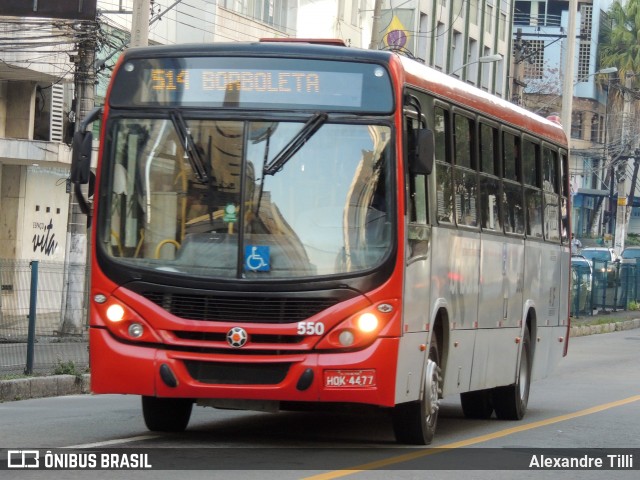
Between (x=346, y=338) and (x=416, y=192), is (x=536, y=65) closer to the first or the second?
(x=416, y=192)

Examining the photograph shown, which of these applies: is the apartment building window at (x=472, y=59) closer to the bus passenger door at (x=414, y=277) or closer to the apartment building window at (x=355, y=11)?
the apartment building window at (x=355, y=11)

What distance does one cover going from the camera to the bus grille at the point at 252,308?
10352 mm

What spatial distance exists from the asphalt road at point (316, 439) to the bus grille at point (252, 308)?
36.5 inches

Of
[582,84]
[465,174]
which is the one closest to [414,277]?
[465,174]

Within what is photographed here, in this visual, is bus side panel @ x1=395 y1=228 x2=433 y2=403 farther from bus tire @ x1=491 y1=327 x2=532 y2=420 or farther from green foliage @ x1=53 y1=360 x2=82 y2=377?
green foliage @ x1=53 y1=360 x2=82 y2=377

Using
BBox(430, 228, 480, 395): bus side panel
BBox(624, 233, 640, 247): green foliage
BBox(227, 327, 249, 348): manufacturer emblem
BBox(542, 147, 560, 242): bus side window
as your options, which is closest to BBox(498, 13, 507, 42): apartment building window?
BBox(624, 233, 640, 247): green foliage

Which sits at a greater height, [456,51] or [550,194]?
[456,51]

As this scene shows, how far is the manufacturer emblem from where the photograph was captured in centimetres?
1034

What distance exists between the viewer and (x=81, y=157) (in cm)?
1083

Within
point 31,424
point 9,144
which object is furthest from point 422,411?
point 9,144

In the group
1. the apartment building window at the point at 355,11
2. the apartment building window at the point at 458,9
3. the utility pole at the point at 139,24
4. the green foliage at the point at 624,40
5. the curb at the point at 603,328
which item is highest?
the green foliage at the point at 624,40

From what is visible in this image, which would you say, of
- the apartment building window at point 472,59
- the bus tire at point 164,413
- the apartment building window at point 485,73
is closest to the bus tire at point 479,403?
the bus tire at point 164,413

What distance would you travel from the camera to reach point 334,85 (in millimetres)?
10742

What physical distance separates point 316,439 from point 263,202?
2.18 meters
